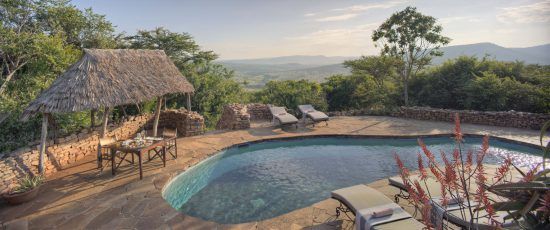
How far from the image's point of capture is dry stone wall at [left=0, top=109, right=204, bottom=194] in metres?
6.20

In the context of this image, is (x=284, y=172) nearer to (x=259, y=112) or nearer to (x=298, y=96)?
(x=259, y=112)

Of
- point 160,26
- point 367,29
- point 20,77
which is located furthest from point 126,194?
point 160,26

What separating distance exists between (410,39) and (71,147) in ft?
50.4

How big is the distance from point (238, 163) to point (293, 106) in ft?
26.8

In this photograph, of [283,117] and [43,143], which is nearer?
[43,143]

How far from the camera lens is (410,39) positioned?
49.9 feet

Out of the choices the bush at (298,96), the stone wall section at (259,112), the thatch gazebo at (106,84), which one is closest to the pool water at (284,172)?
the thatch gazebo at (106,84)

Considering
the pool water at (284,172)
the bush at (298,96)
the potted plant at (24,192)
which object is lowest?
the pool water at (284,172)

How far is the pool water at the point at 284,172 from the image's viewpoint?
5.91 m

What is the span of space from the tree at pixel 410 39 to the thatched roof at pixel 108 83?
11.3 m

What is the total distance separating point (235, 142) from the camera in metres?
Result: 9.80

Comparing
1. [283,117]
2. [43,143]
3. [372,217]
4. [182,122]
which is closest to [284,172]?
[372,217]

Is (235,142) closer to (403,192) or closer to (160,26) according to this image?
(403,192)

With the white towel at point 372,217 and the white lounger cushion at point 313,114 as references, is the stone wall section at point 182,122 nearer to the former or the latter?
the white lounger cushion at point 313,114
